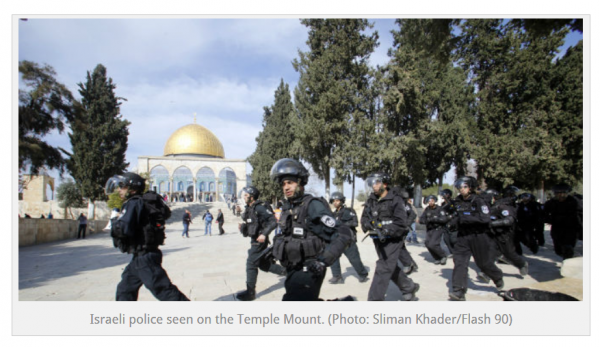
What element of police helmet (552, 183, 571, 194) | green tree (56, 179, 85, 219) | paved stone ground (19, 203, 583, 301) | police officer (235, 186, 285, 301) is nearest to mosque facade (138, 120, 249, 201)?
green tree (56, 179, 85, 219)

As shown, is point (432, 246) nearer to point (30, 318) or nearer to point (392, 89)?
point (30, 318)

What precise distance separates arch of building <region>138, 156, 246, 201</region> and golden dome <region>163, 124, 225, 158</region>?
20.9 feet

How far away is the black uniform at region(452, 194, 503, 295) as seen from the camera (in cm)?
478

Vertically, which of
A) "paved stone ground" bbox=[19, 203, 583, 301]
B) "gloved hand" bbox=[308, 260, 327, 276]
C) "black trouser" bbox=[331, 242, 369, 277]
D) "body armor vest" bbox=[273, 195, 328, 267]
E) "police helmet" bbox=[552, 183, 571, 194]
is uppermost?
"police helmet" bbox=[552, 183, 571, 194]

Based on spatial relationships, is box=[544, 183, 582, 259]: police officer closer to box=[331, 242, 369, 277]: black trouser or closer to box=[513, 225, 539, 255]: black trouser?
box=[513, 225, 539, 255]: black trouser

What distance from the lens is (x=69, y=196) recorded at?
1192 inches

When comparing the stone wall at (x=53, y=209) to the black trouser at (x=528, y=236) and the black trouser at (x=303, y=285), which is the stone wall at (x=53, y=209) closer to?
the black trouser at (x=528, y=236)

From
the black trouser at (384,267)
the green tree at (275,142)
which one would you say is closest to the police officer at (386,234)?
the black trouser at (384,267)

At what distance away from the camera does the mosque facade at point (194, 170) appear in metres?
47.4

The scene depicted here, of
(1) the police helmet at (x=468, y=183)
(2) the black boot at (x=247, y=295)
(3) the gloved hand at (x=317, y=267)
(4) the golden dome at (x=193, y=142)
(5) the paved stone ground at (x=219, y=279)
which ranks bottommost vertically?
(5) the paved stone ground at (x=219, y=279)

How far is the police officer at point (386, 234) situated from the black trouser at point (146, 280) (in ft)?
7.92

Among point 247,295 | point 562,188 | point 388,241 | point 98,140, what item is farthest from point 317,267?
point 98,140

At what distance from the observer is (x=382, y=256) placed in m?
4.27

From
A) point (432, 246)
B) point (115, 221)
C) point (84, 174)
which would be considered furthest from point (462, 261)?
point (84, 174)
